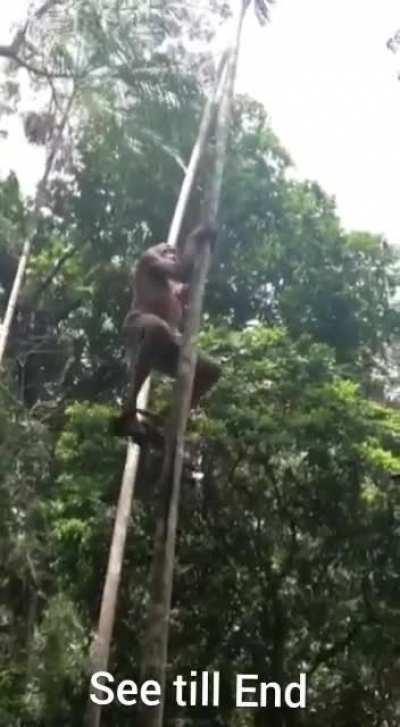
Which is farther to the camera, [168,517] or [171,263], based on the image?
[171,263]

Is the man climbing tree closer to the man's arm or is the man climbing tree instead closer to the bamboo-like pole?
the man's arm

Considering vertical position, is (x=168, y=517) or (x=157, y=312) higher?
(x=157, y=312)

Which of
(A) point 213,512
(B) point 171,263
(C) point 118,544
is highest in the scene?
(B) point 171,263

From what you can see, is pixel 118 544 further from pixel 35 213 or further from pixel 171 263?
pixel 35 213

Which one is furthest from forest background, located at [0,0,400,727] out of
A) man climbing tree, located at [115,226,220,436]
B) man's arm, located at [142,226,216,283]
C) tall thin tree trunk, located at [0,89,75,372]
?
man's arm, located at [142,226,216,283]

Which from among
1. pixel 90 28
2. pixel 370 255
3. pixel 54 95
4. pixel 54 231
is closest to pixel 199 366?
pixel 90 28

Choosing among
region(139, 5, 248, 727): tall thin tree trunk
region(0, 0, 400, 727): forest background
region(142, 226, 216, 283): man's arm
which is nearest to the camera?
region(139, 5, 248, 727): tall thin tree trunk

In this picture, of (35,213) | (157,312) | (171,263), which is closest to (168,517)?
(157,312)

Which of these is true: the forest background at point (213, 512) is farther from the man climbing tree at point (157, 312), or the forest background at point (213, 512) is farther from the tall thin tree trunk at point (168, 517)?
the tall thin tree trunk at point (168, 517)

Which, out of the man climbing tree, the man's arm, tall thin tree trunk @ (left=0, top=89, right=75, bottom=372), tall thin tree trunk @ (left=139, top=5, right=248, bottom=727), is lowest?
tall thin tree trunk @ (left=139, top=5, right=248, bottom=727)

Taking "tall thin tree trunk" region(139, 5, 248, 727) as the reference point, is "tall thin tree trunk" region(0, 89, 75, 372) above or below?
above

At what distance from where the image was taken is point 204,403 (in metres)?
7.70

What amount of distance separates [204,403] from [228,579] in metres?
1.40

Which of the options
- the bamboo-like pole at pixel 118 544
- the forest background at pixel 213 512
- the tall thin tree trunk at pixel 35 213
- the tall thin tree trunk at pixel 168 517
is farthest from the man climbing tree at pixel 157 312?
the tall thin tree trunk at pixel 35 213
